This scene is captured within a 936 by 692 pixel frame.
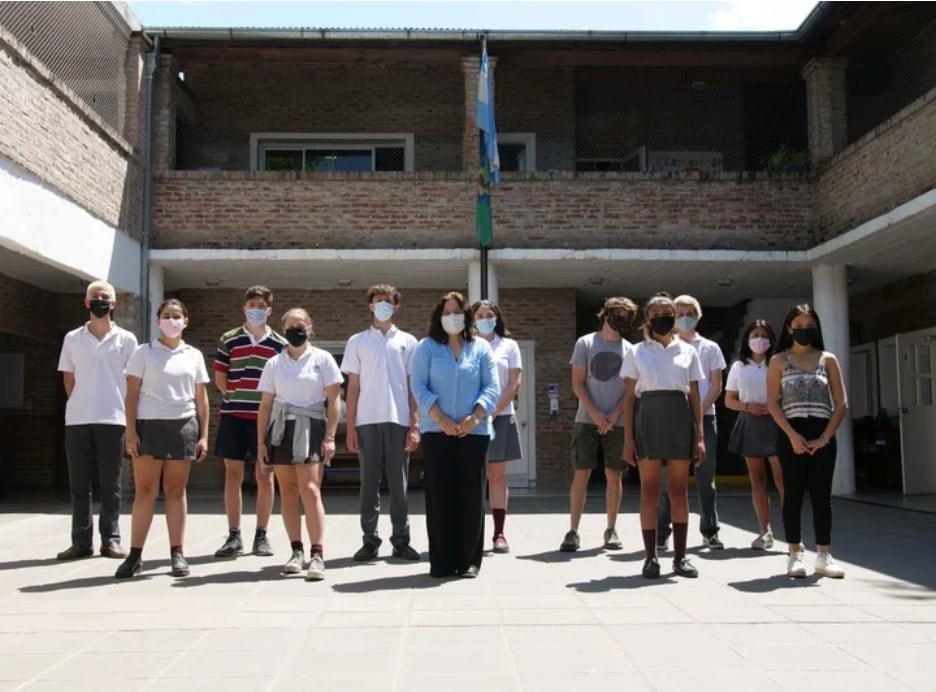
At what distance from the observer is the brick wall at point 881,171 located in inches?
402

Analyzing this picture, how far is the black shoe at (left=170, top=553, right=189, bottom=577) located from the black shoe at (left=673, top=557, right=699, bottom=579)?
3092mm

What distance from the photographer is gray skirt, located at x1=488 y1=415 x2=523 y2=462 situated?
7.02 m

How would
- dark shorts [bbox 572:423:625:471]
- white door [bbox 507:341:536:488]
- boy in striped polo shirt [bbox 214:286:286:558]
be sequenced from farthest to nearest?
white door [bbox 507:341:536:488] < dark shorts [bbox 572:423:625:471] < boy in striped polo shirt [bbox 214:286:286:558]

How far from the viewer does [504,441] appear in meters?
7.07

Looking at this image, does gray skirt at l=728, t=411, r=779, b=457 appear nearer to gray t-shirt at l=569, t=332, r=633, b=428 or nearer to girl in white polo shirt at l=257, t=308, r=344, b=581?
gray t-shirt at l=569, t=332, r=633, b=428

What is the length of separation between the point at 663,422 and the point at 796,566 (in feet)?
3.97

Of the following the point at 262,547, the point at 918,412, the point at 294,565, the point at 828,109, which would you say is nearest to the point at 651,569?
the point at 294,565

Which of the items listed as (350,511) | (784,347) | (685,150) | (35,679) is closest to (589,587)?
(784,347)

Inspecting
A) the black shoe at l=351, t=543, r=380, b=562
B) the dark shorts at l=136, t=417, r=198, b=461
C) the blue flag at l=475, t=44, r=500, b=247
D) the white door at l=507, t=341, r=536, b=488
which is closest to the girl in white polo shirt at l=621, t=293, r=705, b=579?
the black shoe at l=351, t=543, r=380, b=562

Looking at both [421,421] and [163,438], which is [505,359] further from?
[163,438]

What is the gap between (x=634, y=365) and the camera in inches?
238

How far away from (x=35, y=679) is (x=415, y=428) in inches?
130

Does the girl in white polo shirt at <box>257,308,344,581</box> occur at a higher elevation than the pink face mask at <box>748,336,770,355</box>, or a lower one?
lower

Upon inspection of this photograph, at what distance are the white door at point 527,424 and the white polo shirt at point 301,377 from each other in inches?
347
